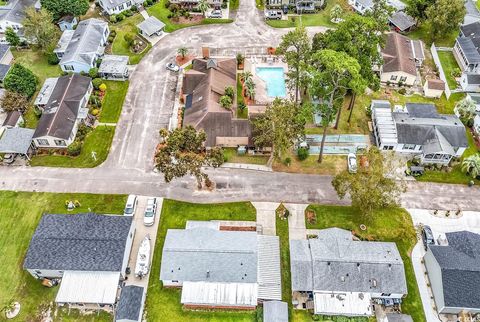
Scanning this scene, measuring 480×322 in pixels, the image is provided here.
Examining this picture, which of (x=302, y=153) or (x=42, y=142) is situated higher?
(x=42, y=142)

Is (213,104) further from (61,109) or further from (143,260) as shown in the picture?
(143,260)

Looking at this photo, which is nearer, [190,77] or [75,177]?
[75,177]

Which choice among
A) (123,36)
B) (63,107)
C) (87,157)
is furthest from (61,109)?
(123,36)

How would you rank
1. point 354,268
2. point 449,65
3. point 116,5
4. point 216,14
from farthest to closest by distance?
point 216,14 < point 116,5 < point 449,65 < point 354,268

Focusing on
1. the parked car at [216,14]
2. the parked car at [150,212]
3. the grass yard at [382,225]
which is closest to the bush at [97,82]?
the parked car at [150,212]

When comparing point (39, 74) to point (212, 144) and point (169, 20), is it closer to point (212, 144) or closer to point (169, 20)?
point (169, 20)

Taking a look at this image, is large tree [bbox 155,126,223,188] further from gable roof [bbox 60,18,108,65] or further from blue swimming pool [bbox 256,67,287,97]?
gable roof [bbox 60,18,108,65]

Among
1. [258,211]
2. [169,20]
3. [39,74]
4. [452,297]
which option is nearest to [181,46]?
[169,20]
